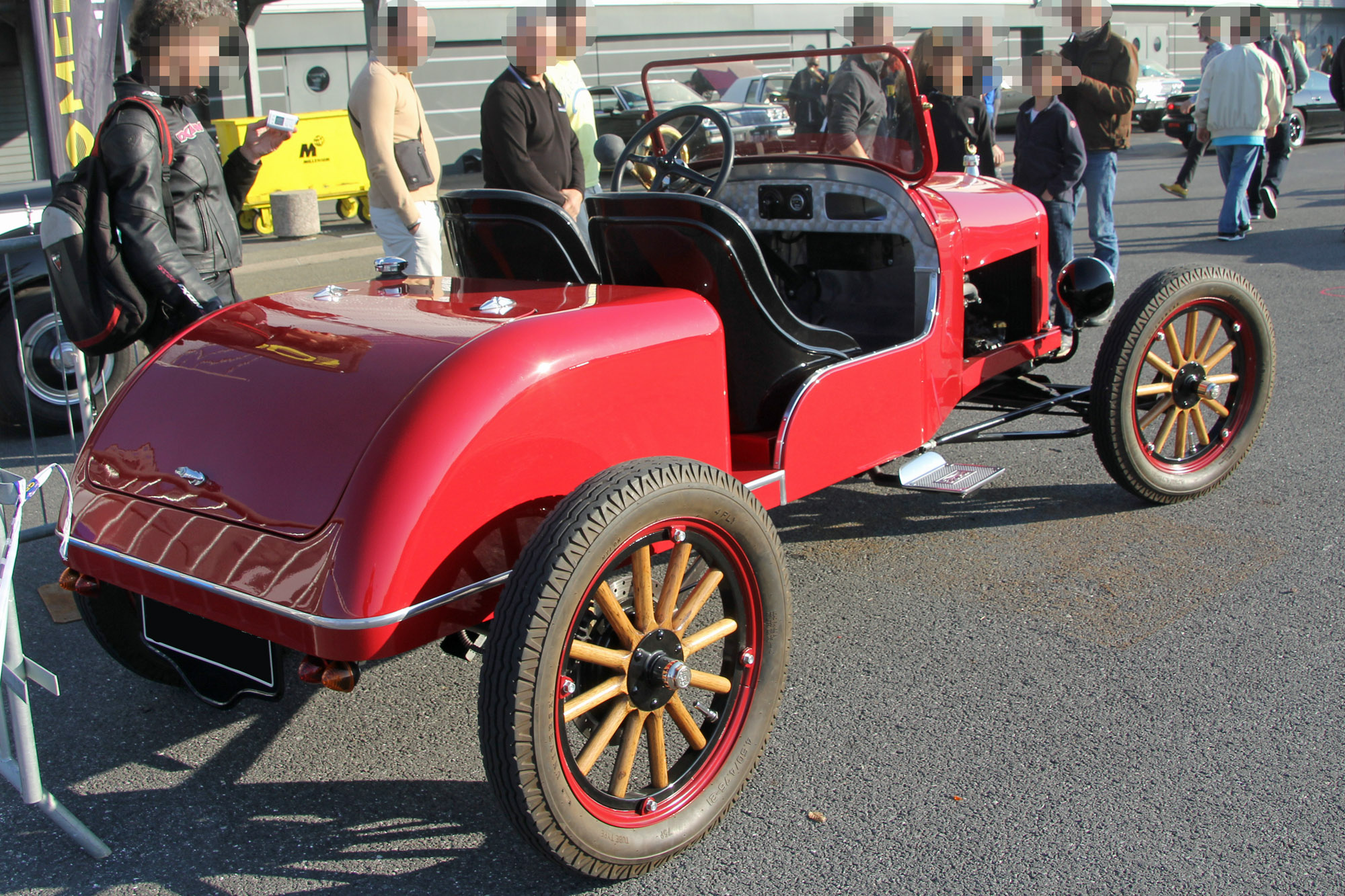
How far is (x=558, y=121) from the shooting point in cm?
532

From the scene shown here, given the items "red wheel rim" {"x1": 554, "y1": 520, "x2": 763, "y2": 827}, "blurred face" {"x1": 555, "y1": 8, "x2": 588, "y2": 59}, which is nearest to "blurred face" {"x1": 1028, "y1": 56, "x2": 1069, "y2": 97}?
"blurred face" {"x1": 555, "y1": 8, "x2": 588, "y2": 59}

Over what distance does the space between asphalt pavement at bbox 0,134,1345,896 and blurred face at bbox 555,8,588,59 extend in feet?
8.27

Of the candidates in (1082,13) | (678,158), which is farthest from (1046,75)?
(678,158)

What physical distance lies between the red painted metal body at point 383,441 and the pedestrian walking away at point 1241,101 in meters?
7.81

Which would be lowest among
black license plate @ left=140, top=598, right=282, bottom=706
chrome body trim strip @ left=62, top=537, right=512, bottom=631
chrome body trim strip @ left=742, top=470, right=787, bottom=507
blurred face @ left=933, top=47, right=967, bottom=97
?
black license plate @ left=140, top=598, right=282, bottom=706

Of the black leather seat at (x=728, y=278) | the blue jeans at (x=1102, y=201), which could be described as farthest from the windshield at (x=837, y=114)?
the blue jeans at (x=1102, y=201)

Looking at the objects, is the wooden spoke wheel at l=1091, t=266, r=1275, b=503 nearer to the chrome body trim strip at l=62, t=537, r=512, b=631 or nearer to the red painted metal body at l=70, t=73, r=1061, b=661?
the red painted metal body at l=70, t=73, r=1061, b=661

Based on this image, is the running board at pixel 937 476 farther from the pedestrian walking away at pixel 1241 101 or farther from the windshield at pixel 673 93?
the pedestrian walking away at pixel 1241 101

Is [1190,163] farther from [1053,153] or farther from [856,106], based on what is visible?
[856,106]

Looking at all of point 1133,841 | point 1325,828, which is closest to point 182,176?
point 1133,841

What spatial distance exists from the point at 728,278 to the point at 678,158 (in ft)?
3.66

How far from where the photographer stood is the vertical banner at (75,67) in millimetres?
4320

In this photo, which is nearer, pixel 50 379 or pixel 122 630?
pixel 122 630

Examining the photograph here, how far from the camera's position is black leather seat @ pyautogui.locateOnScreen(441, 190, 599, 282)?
10.3ft
